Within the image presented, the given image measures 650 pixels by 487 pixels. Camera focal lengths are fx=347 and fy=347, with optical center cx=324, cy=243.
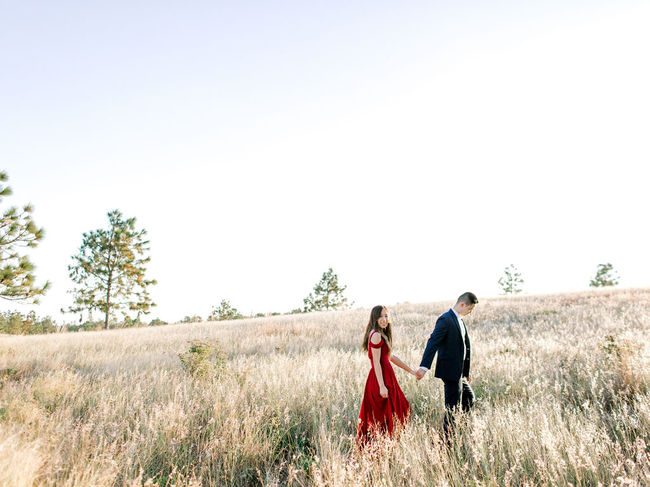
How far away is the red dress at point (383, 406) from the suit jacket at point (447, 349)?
50cm

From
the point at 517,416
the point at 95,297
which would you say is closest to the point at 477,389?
the point at 517,416

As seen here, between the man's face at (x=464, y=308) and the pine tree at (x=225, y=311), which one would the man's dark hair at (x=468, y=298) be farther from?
the pine tree at (x=225, y=311)

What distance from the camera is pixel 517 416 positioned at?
424 cm

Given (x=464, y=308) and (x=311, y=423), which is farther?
(x=311, y=423)

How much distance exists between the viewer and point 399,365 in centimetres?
455

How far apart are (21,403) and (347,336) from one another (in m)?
9.20

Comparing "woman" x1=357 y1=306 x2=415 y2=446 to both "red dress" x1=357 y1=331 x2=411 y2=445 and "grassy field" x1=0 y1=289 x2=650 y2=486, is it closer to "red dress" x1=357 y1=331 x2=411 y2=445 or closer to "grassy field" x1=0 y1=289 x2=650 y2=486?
"red dress" x1=357 y1=331 x2=411 y2=445

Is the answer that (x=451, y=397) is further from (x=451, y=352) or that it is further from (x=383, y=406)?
(x=383, y=406)

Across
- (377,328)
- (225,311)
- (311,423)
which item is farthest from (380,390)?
(225,311)

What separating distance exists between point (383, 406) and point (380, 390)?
0.33 m

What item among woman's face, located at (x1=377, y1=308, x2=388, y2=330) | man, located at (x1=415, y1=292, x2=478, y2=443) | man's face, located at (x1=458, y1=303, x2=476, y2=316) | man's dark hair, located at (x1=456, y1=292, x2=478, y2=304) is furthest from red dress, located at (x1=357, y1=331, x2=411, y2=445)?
man's dark hair, located at (x1=456, y1=292, x2=478, y2=304)

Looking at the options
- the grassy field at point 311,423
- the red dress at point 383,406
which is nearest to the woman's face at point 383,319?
the red dress at point 383,406

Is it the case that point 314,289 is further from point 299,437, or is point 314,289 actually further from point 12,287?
point 299,437

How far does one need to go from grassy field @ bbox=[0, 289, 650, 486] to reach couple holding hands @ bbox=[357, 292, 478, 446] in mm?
291
